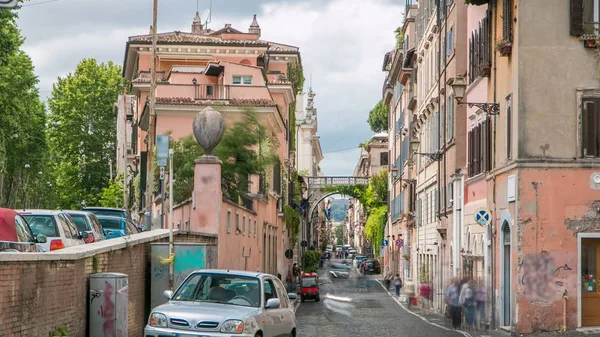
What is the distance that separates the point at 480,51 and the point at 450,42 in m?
8.92

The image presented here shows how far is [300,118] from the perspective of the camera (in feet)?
482

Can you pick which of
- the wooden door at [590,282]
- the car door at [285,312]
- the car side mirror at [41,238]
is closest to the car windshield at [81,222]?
the car side mirror at [41,238]

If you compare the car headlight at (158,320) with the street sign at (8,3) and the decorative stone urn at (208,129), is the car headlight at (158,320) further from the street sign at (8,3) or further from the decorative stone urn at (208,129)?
the decorative stone urn at (208,129)

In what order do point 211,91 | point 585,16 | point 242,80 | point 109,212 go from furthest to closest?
point 242,80, point 211,91, point 109,212, point 585,16

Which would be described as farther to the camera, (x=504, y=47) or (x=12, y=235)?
(x=504, y=47)

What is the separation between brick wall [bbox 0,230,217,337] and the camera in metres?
13.4

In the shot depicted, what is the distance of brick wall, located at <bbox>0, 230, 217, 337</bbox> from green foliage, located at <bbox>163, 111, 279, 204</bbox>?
18.1 metres

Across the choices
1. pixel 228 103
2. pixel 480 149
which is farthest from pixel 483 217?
pixel 228 103

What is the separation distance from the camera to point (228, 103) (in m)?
48.4

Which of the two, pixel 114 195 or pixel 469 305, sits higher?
pixel 114 195

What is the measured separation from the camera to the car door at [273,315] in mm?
16594

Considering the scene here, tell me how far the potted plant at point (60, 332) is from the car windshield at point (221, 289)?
1.81 m

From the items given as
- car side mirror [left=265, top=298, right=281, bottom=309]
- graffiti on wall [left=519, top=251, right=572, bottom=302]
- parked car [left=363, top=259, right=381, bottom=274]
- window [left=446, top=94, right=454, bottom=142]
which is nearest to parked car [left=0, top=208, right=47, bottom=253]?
car side mirror [left=265, top=298, right=281, bottom=309]

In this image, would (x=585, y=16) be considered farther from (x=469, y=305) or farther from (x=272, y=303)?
(x=272, y=303)
